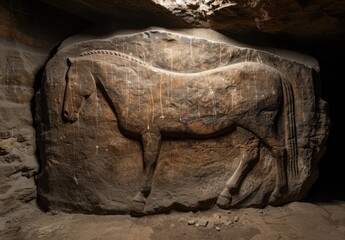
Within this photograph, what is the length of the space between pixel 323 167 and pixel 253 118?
8.00ft

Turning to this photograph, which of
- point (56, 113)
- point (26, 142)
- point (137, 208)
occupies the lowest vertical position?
point (137, 208)

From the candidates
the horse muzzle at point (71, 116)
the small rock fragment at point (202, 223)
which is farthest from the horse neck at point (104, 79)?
the small rock fragment at point (202, 223)

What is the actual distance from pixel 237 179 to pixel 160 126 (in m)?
0.72

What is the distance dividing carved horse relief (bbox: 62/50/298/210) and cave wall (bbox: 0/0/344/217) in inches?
15.0

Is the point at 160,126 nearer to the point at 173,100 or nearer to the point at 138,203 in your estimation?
the point at 173,100

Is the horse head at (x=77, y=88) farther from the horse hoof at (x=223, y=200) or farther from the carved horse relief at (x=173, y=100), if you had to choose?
the horse hoof at (x=223, y=200)

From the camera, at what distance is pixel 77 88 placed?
6.75 ft

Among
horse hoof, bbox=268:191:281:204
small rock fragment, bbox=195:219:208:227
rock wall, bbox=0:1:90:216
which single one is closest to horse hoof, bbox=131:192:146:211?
small rock fragment, bbox=195:219:208:227

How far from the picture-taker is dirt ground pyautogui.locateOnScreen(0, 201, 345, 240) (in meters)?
1.83

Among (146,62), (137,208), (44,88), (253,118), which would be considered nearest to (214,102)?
(253,118)

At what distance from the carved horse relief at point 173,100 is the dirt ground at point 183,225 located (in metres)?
0.15

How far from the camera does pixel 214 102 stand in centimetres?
206

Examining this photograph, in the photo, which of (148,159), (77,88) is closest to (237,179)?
Result: (148,159)

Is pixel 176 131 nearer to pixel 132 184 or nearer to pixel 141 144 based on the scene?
pixel 141 144
